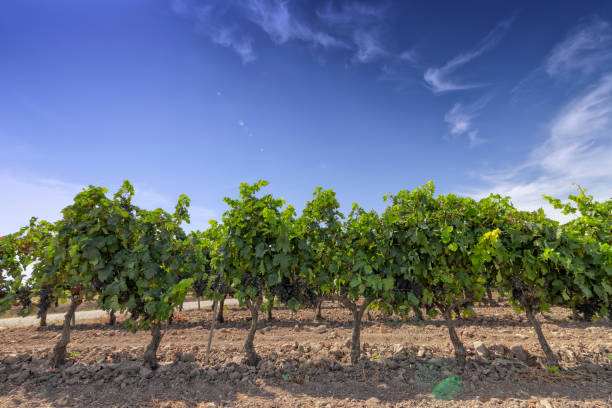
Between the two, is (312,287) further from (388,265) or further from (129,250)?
(129,250)

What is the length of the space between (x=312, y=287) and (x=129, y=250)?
443 cm

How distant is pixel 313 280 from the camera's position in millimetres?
6965

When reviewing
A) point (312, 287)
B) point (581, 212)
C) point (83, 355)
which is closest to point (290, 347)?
point (312, 287)

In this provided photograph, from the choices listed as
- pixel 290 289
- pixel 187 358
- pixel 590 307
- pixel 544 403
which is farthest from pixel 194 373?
pixel 590 307

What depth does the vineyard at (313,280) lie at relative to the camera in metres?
6.40

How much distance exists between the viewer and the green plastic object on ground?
5.71 metres

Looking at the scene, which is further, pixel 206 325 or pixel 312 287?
pixel 206 325

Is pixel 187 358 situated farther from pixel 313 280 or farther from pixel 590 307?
pixel 590 307

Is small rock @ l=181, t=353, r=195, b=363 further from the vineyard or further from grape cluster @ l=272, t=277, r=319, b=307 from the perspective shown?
grape cluster @ l=272, t=277, r=319, b=307

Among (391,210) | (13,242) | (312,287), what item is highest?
(391,210)

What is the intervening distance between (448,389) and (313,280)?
3.48 metres

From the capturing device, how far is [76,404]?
5648 millimetres

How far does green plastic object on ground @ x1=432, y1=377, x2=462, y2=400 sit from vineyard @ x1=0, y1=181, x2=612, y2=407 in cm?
4

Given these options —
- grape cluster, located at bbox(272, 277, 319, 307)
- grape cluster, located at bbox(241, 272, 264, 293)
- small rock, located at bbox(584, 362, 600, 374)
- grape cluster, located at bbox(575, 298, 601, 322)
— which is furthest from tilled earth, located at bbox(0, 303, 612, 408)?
grape cluster, located at bbox(241, 272, 264, 293)
